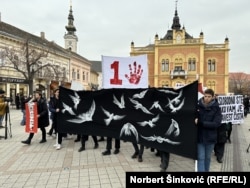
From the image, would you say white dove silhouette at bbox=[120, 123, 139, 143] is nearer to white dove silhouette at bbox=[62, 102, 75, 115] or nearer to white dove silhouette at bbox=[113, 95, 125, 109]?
white dove silhouette at bbox=[113, 95, 125, 109]

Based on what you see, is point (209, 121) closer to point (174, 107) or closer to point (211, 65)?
point (174, 107)

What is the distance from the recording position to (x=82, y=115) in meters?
7.48

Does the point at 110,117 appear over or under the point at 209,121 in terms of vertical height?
under

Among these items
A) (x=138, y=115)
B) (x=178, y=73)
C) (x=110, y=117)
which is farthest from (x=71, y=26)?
(x=138, y=115)

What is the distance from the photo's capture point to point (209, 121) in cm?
448

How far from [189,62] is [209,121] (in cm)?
5374

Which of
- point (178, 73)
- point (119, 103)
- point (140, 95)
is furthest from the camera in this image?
point (178, 73)

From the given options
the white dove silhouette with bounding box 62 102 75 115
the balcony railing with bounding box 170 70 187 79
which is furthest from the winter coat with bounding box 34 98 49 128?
the balcony railing with bounding box 170 70 187 79

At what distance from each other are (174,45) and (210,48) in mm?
8380

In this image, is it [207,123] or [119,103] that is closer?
[207,123]

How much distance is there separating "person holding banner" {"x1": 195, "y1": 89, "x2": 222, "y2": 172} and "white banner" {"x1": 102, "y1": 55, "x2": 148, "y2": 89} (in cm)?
256

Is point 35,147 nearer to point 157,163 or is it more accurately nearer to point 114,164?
point 114,164

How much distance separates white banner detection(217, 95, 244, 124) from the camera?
719cm

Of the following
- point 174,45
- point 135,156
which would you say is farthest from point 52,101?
point 174,45
